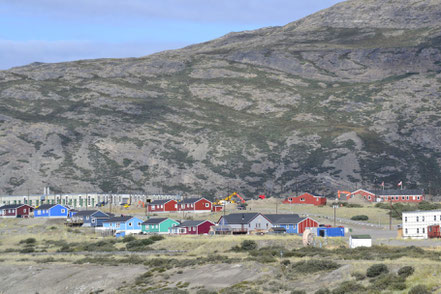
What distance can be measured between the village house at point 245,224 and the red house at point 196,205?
118 ft

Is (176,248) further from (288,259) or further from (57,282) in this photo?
(288,259)

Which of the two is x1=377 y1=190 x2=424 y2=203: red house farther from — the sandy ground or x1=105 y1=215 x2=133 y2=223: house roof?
the sandy ground

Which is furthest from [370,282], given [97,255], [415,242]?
[97,255]

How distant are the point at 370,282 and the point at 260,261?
16082 mm

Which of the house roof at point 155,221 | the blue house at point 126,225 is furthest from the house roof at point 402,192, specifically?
the house roof at point 155,221

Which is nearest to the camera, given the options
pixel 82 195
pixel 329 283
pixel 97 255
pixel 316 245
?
pixel 329 283

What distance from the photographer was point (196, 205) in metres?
144

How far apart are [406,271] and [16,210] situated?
116 metres

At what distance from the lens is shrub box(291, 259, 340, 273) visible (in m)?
52.9

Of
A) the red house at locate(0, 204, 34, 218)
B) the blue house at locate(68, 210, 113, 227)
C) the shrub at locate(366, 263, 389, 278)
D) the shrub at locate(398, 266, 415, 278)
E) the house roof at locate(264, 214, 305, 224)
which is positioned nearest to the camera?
the shrub at locate(398, 266, 415, 278)

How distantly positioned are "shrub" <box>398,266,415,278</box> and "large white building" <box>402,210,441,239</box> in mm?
44217

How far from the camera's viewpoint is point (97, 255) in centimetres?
8075

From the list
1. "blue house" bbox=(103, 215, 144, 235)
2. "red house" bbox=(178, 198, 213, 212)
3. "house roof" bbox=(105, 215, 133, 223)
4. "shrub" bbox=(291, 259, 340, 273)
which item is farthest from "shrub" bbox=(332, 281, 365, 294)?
"red house" bbox=(178, 198, 213, 212)

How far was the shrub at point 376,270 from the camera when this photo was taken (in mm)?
46906
